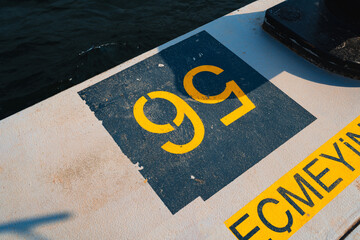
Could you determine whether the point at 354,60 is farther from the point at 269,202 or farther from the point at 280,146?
the point at 269,202

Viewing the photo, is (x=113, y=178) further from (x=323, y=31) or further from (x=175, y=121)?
(x=323, y=31)

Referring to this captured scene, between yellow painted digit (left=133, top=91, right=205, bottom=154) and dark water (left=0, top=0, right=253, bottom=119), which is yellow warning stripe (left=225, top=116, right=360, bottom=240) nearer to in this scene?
yellow painted digit (left=133, top=91, right=205, bottom=154)

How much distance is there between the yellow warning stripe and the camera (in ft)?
8.79

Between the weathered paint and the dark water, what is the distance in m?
1.14

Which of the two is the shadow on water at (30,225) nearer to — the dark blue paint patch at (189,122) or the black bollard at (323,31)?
the dark blue paint patch at (189,122)

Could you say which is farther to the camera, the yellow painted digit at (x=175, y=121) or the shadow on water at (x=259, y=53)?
the shadow on water at (x=259, y=53)

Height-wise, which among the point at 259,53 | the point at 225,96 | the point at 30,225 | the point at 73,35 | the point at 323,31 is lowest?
the point at 30,225

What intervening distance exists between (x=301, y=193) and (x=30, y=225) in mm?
2745

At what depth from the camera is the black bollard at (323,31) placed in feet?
12.4

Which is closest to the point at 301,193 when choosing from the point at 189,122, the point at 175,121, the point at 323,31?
the point at 189,122

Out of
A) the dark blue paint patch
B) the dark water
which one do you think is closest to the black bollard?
the dark blue paint patch

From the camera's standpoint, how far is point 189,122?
11.2ft

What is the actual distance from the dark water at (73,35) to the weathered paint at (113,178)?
3.73 ft

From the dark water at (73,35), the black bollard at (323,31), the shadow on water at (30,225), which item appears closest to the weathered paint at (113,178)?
the shadow on water at (30,225)
